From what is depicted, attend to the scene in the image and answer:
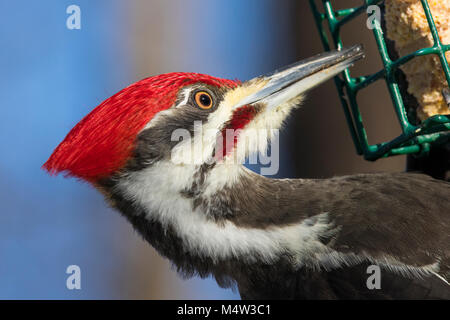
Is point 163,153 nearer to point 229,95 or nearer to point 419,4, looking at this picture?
point 229,95

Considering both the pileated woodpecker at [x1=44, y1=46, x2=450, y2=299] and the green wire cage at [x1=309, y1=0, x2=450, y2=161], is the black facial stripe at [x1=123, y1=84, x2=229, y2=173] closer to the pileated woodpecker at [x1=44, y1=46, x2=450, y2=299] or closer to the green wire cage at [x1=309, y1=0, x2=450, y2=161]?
the pileated woodpecker at [x1=44, y1=46, x2=450, y2=299]

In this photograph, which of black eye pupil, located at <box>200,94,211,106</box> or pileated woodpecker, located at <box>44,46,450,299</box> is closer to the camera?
pileated woodpecker, located at <box>44,46,450,299</box>

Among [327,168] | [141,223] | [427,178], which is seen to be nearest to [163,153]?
[141,223]

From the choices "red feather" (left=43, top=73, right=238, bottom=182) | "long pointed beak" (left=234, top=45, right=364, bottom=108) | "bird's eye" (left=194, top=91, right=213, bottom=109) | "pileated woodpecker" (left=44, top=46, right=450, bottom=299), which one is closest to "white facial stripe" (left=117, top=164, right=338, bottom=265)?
"pileated woodpecker" (left=44, top=46, right=450, bottom=299)

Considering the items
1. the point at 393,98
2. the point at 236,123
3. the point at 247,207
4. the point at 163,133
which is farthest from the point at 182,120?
the point at 393,98

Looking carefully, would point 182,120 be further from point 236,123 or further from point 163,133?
Result: point 236,123

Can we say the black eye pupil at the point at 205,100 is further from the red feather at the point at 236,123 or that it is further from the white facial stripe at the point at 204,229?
the white facial stripe at the point at 204,229

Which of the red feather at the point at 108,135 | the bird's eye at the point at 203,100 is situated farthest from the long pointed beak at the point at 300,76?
the red feather at the point at 108,135
